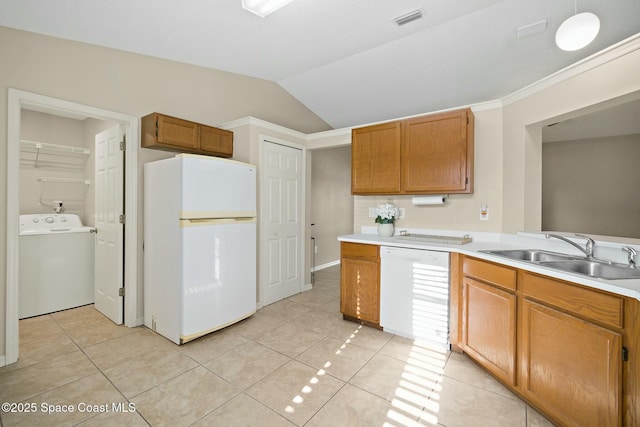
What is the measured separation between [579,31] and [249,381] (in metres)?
3.02

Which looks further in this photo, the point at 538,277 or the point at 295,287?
the point at 295,287

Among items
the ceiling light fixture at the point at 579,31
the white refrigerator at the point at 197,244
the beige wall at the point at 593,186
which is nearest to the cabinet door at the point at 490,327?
the ceiling light fixture at the point at 579,31

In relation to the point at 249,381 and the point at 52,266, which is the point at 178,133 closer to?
the point at 52,266

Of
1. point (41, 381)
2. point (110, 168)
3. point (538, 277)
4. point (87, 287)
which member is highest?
point (110, 168)

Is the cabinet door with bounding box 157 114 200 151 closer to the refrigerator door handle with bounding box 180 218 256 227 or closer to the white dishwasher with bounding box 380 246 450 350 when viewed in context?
the refrigerator door handle with bounding box 180 218 256 227

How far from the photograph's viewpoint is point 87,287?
3434mm

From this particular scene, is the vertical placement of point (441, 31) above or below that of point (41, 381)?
above

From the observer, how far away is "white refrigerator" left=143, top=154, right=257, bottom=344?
2432mm

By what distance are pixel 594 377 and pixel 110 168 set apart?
13.6ft

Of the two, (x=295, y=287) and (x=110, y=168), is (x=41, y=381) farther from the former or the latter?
(x=295, y=287)

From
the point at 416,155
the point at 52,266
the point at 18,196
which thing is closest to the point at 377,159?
the point at 416,155

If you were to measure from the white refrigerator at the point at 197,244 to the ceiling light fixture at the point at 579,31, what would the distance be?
8.57 feet

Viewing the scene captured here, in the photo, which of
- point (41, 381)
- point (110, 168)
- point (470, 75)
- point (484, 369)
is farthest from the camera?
point (470, 75)

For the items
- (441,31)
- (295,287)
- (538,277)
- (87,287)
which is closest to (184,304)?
(295,287)
